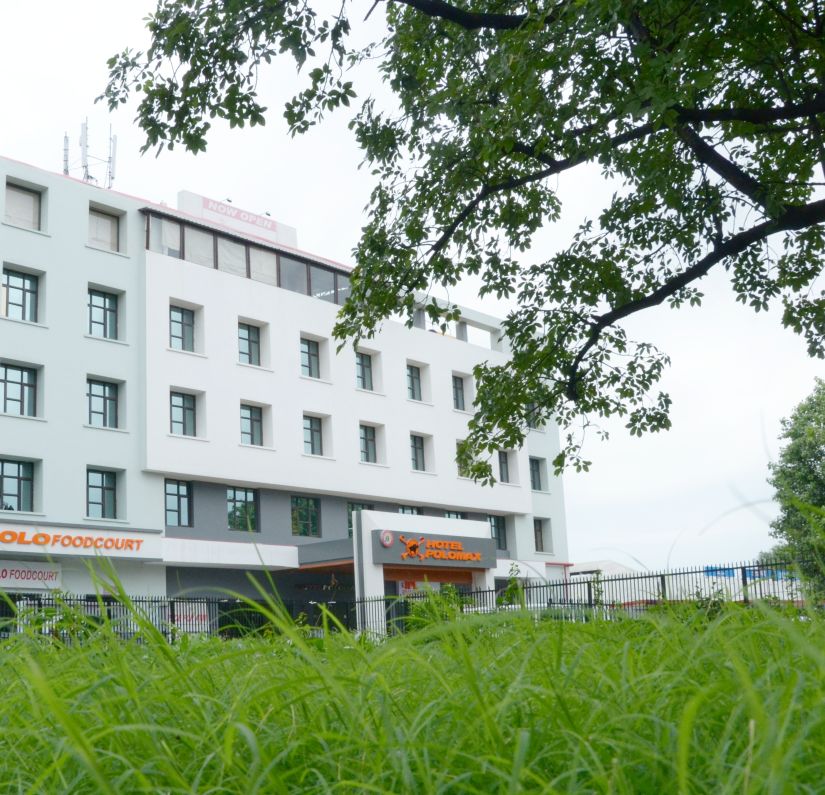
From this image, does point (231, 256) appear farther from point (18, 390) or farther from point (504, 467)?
point (504, 467)

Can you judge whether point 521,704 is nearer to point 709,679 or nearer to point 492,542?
point 709,679

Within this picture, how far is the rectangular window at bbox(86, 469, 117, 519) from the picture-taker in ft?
116

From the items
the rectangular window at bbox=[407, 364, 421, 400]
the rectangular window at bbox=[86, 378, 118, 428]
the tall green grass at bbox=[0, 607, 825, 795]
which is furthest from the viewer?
the rectangular window at bbox=[407, 364, 421, 400]

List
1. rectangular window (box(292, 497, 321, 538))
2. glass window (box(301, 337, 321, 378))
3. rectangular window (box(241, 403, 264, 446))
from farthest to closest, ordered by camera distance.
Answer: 1. glass window (box(301, 337, 321, 378))
2. rectangular window (box(292, 497, 321, 538))
3. rectangular window (box(241, 403, 264, 446))

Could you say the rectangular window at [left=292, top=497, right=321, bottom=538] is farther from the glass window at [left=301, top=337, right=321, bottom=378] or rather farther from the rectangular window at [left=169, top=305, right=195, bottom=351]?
the rectangular window at [left=169, top=305, right=195, bottom=351]

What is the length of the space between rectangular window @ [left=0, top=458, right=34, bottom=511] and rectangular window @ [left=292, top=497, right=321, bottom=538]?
10691mm

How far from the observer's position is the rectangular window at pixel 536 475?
53.7 metres

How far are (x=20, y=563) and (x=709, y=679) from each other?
3286 centimetres

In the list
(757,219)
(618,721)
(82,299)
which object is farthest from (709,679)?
(82,299)

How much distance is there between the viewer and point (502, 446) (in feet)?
56.4

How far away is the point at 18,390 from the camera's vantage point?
1348 inches

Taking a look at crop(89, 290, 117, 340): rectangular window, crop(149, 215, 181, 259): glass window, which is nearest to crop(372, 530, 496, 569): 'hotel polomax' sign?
crop(89, 290, 117, 340): rectangular window

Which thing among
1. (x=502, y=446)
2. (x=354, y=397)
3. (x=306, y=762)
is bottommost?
(x=306, y=762)

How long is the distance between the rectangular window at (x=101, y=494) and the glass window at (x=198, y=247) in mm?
8898
